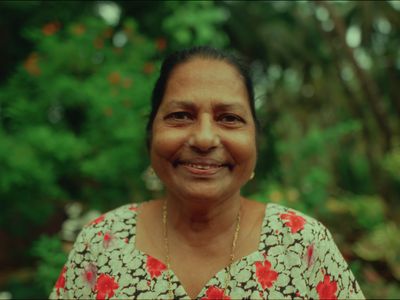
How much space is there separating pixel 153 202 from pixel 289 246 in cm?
59

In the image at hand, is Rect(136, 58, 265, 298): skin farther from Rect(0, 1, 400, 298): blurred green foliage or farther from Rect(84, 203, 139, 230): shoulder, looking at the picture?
Rect(0, 1, 400, 298): blurred green foliage

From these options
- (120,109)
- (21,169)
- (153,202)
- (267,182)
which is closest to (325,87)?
(267,182)

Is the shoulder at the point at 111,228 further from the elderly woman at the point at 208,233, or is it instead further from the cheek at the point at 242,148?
the cheek at the point at 242,148

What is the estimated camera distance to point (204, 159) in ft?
5.59

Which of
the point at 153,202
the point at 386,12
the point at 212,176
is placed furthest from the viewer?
the point at 386,12

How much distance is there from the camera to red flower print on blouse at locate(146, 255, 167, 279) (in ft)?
5.92

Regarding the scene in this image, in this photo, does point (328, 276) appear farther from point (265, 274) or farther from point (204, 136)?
point (204, 136)

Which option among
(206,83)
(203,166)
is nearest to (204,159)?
(203,166)

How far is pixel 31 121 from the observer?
3547mm

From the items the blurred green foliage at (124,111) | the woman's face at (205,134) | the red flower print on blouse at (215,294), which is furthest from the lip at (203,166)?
the blurred green foliage at (124,111)

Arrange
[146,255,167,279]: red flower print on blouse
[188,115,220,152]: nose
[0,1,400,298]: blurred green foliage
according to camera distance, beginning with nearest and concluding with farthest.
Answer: [188,115,220,152]: nose, [146,255,167,279]: red flower print on blouse, [0,1,400,298]: blurred green foliage

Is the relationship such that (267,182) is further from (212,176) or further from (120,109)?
(212,176)

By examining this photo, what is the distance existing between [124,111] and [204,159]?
1.69 m

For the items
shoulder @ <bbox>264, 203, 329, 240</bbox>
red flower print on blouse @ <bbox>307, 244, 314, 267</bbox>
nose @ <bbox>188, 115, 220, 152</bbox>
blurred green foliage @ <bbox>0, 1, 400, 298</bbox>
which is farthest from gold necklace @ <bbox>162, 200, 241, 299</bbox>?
blurred green foliage @ <bbox>0, 1, 400, 298</bbox>
